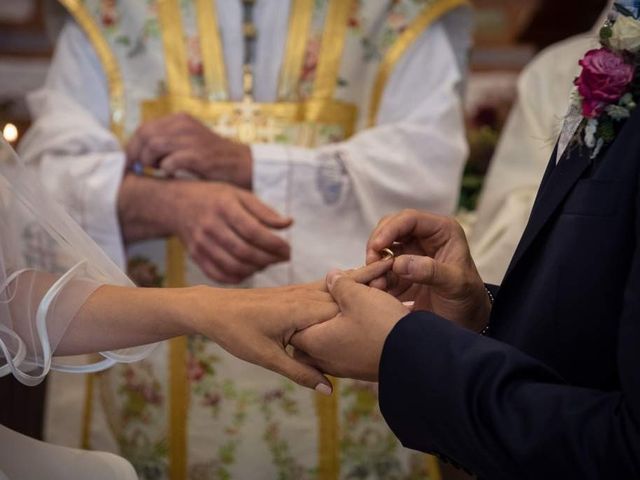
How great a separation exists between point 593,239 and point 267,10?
145 centimetres

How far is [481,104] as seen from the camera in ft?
12.7

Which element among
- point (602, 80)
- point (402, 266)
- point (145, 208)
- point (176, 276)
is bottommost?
point (176, 276)

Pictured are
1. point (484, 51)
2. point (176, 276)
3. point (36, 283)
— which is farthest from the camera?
point (484, 51)

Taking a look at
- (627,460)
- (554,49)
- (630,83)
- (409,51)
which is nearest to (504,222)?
(409,51)

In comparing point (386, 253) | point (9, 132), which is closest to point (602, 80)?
point (386, 253)

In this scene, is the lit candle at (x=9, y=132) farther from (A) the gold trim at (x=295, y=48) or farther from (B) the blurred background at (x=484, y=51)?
(B) the blurred background at (x=484, y=51)

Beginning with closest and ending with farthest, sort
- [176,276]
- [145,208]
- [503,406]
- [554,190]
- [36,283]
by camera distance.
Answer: [503,406] < [554,190] < [36,283] < [145,208] < [176,276]

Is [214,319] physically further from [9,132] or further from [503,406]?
[9,132]

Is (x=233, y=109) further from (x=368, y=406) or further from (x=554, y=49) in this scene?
(x=554, y=49)

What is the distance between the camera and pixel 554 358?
4.27ft

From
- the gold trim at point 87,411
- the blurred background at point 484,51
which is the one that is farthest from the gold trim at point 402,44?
the blurred background at point 484,51

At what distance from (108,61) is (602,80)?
59.2 inches

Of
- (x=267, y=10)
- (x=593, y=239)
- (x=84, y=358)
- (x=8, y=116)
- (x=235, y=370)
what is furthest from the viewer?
(x=8, y=116)

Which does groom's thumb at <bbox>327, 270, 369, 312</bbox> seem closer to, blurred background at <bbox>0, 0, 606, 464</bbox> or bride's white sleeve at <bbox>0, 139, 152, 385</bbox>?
bride's white sleeve at <bbox>0, 139, 152, 385</bbox>
